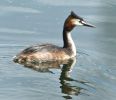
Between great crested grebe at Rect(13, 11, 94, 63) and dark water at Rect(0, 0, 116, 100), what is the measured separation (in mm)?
221

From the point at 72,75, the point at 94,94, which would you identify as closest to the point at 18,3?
the point at 72,75

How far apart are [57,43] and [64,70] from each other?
6.63 feet

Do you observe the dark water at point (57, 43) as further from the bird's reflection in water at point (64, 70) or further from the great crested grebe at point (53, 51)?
the great crested grebe at point (53, 51)

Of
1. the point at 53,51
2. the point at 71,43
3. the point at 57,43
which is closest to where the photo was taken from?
the point at 53,51

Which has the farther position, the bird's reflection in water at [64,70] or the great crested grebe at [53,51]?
the great crested grebe at [53,51]

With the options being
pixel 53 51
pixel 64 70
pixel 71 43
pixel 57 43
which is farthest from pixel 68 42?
pixel 64 70

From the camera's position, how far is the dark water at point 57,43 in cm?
1015

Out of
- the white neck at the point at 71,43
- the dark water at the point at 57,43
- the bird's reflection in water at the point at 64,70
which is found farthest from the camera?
the white neck at the point at 71,43

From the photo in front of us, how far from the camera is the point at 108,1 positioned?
54.6ft

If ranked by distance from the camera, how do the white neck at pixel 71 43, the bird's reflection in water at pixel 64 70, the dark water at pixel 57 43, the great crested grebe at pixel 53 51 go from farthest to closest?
the white neck at pixel 71 43, the great crested grebe at pixel 53 51, the bird's reflection in water at pixel 64 70, the dark water at pixel 57 43

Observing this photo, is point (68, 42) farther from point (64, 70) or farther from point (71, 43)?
point (64, 70)

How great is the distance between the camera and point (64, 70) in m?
12.0

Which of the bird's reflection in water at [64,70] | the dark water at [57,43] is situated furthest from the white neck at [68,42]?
the bird's reflection in water at [64,70]

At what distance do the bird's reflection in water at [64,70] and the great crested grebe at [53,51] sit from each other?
0.14 meters
